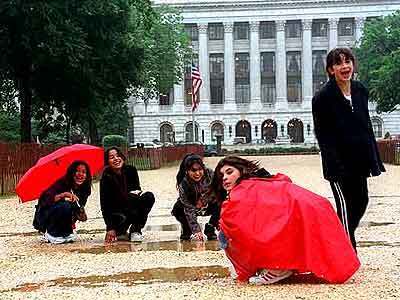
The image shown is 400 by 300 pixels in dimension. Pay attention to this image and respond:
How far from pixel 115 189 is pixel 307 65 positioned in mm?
82548

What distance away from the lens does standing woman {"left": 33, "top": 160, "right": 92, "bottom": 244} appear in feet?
35.9

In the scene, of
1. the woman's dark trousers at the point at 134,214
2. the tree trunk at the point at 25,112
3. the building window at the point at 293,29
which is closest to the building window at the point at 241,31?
the building window at the point at 293,29

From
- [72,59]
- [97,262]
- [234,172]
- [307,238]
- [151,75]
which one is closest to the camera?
[307,238]

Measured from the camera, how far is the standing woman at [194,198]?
10266mm

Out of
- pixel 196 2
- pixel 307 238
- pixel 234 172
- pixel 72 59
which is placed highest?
pixel 196 2

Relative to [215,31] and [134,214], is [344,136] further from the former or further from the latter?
[215,31]

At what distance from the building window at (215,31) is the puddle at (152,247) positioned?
276ft

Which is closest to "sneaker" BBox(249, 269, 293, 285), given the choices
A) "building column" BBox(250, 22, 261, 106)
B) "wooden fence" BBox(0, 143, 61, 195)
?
"wooden fence" BBox(0, 143, 61, 195)

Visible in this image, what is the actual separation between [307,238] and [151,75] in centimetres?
4326

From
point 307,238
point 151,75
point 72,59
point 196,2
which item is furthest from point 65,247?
point 196,2

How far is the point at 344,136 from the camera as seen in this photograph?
296 inches

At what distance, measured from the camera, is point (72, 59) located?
28172mm

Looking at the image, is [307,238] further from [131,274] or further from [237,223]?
[131,274]

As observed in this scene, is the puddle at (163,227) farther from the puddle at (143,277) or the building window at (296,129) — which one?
the building window at (296,129)
